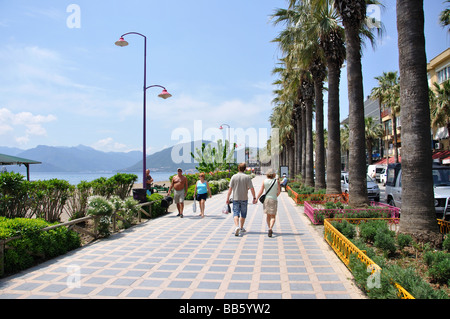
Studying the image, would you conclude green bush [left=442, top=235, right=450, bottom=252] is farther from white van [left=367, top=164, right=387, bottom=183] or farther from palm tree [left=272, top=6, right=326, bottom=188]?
white van [left=367, top=164, right=387, bottom=183]

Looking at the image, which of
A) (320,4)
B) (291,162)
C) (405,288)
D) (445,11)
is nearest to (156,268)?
(405,288)

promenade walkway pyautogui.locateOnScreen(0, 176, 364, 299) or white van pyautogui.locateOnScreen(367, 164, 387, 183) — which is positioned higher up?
white van pyautogui.locateOnScreen(367, 164, 387, 183)

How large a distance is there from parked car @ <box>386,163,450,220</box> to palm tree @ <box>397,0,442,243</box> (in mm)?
3817

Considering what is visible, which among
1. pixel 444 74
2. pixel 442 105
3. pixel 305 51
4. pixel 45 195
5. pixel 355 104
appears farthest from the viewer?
pixel 444 74

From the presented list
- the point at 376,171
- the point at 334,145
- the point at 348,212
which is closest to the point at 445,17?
the point at 334,145

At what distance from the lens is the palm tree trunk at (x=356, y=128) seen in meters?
10.8

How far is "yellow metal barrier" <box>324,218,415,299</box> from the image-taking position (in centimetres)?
364

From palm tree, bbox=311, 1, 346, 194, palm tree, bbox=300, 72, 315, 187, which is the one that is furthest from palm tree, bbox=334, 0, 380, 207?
palm tree, bbox=300, 72, 315, 187

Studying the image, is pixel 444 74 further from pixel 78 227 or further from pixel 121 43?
pixel 78 227

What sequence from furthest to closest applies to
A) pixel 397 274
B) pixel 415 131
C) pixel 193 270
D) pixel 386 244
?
pixel 415 131
pixel 386 244
pixel 193 270
pixel 397 274

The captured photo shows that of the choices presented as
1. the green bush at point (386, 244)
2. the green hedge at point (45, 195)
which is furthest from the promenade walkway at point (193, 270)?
the green hedge at point (45, 195)

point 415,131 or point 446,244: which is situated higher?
point 415,131

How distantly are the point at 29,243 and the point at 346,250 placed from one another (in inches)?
228

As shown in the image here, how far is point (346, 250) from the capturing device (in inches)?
231
